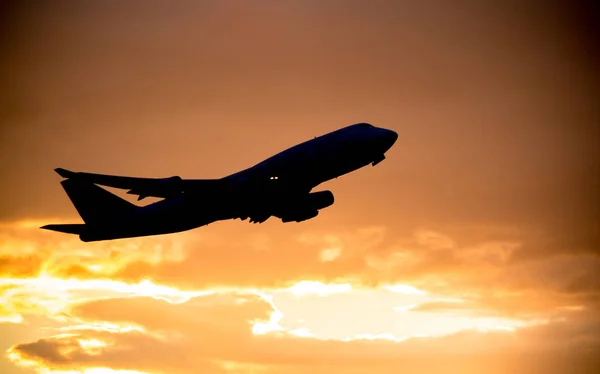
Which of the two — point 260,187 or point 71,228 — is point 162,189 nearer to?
point 260,187

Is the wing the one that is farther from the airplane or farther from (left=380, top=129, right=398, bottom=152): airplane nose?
(left=380, top=129, right=398, bottom=152): airplane nose

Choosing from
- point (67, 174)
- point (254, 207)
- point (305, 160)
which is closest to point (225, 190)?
point (254, 207)

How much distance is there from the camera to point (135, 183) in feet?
201

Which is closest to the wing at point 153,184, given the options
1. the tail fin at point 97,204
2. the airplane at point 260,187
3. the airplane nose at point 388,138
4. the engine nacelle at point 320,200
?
the airplane at point 260,187

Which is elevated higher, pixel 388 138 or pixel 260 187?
pixel 388 138

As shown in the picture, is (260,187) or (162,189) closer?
(162,189)

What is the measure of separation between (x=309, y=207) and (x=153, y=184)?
1479cm

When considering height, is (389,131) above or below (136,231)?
above

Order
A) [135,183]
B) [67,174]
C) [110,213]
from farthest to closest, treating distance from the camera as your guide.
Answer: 1. [110,213]
2. [135,183]
3. [67,174]

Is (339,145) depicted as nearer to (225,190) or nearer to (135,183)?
(225,190)

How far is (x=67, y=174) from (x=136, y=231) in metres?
12.8

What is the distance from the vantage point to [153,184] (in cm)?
6112

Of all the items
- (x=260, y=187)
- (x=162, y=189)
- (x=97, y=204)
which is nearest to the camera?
(x=162, y=189)

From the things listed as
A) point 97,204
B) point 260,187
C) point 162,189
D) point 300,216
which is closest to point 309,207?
point 300,216
